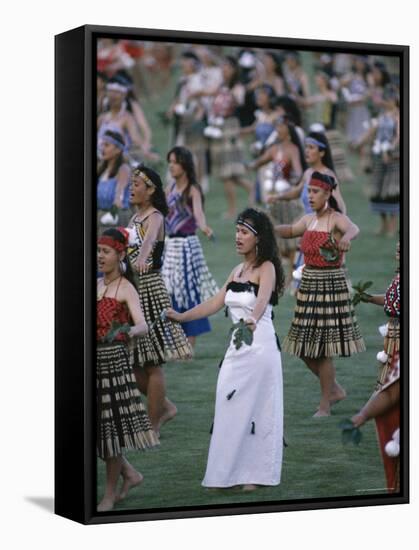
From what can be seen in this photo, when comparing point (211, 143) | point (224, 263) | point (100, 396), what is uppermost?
point (211, 143)

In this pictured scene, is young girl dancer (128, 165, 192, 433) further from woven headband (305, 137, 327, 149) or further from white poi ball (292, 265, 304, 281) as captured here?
woven headband (305, 137, 327, 149)

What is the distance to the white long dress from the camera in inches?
402

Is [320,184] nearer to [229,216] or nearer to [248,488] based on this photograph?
[229,216]

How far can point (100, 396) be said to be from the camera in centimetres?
986

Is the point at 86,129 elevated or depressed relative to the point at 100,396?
elevated

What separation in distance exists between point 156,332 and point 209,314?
0.37m

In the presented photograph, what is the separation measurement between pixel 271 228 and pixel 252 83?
0.87 metres

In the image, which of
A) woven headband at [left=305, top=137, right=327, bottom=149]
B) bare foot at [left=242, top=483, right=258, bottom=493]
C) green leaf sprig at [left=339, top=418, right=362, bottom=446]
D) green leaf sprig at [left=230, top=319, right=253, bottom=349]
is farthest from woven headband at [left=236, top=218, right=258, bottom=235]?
bare foot at [left=242, top=483, right=258, bottom=493]

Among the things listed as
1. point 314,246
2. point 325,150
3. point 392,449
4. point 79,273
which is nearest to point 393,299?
point 314,246

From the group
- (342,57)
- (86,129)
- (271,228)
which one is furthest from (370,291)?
(86,129)

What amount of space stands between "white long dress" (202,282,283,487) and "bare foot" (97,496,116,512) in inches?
22.9

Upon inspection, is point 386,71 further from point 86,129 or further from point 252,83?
point 86,129

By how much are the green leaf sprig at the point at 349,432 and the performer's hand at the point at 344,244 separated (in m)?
1.04

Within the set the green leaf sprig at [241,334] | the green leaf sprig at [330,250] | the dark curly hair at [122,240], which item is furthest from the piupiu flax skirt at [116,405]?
the green leaf sprig at [330,250]
